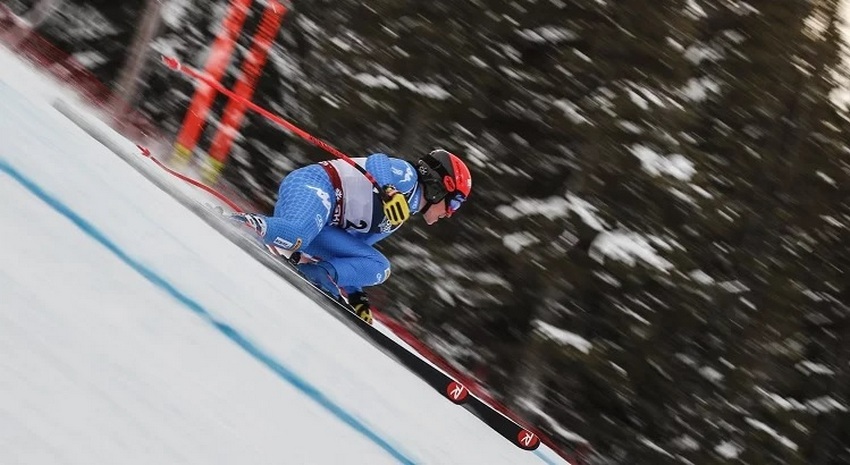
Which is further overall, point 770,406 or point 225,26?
point 770,406

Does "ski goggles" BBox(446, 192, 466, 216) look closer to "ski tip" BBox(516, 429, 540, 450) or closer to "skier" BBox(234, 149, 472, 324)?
"skier" BBox(234, 149, 472, 324)

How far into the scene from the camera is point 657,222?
1025cm

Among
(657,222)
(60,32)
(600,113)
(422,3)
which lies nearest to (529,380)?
(657,222)

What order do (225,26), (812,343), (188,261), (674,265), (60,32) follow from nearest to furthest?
(188,261)
(225,26)
(674,265)
(812,343)
(60,32)

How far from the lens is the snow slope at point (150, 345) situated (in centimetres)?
179

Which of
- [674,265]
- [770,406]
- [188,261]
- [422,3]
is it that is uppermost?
[188,261]

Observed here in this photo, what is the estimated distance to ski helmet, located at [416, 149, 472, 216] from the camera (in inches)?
208

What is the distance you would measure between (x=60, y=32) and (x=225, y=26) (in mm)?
4912

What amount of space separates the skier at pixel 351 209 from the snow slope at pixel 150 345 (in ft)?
3.41

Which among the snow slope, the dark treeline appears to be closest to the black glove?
the snow slope

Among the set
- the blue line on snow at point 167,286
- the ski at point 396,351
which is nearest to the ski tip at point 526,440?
the ski at point 396,351

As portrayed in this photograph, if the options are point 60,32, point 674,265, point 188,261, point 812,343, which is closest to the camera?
point 188,261

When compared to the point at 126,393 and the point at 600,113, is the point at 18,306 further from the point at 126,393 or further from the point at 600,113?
the point at 600,113

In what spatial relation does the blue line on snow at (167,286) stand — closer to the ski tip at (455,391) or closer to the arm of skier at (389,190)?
the ski tip at (455,391)
